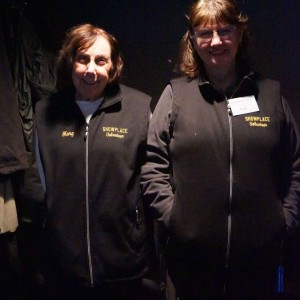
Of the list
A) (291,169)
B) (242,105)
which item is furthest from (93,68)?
(291,169)

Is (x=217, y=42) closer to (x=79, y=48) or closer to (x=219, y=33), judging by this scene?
(x=219, y=33)

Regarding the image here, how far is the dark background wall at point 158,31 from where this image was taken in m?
1.88

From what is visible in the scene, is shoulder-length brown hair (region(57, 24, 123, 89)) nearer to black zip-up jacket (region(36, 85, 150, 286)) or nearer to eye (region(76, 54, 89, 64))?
eye (region(76, 54, 89, 64))

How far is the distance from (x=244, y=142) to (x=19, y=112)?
3.29 feet

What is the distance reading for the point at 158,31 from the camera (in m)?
2.00

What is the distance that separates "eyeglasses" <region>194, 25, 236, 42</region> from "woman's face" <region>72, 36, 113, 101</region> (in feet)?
1.24

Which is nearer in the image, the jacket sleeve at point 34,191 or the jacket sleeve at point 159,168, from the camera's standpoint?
the jacket sleeve at point 159,168

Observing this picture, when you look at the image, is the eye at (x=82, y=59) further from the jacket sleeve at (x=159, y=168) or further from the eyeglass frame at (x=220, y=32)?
the eyeglass frame at (x=220, y=32)

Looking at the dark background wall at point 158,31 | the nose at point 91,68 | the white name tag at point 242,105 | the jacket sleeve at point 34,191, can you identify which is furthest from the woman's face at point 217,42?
the jacket sleeve at point 34,191

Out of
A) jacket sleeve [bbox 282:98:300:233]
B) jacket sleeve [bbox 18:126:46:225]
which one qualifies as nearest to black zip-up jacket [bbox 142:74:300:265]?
jacket sleeve [bbox 282:98:300:233]

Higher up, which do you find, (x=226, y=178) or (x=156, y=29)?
(x=156, y=29)

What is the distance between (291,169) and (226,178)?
28 cm

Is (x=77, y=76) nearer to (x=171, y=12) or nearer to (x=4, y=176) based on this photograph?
(x=4, y=176)

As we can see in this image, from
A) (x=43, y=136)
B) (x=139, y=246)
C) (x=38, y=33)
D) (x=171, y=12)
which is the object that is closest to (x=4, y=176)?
(x=43, y=136)
